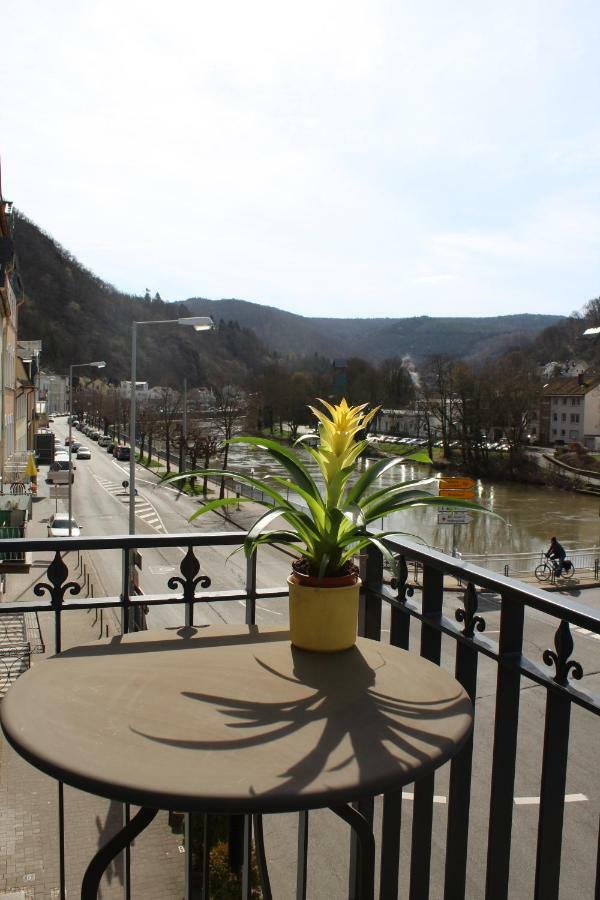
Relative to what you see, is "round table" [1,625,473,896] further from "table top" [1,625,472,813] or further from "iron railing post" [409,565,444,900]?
"iron railing post" [409,565,444,900]

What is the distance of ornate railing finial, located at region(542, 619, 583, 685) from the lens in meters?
1.78

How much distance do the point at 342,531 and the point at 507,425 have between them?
189 ft

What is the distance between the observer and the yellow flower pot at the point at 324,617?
2.20 meters

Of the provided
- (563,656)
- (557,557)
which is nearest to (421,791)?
(563,656)

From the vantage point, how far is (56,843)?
7.17 meters

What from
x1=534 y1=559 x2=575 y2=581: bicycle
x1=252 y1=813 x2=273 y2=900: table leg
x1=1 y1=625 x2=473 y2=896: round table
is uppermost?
x1=1 y1=625 x2=473 y2=896: round table

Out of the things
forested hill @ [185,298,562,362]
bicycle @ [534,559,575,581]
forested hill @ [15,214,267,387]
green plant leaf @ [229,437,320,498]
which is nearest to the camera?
green plant leaf @ [229,437,320,498]

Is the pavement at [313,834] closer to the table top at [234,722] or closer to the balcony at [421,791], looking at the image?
the balcony at [421,791]

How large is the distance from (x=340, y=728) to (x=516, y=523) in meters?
36.0

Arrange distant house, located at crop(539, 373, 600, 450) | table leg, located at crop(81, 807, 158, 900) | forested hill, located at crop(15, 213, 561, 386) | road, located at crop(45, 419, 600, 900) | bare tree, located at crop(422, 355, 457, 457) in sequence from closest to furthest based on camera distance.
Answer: table leg, located at crop(81, 807, 158, 900)
road, located at crop(45, 419, 600, 900)
bare tree, located at crop(422, 355, 457, 457)
distant house, located at crop(539, 373, 600, 450)
forested hill, located at crop(15, 213, 561, 386)

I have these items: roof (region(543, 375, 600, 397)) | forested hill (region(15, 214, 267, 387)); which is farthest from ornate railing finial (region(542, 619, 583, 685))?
forested hill (region(15, 214, 267, 387))

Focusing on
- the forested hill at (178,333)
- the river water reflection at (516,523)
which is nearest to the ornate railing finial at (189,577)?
the river water reflection at (516,523)

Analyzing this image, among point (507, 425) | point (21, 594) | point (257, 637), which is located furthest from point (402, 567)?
point (507, 425)

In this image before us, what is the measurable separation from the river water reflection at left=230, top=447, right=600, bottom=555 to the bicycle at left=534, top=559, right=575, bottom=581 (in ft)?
5.64
